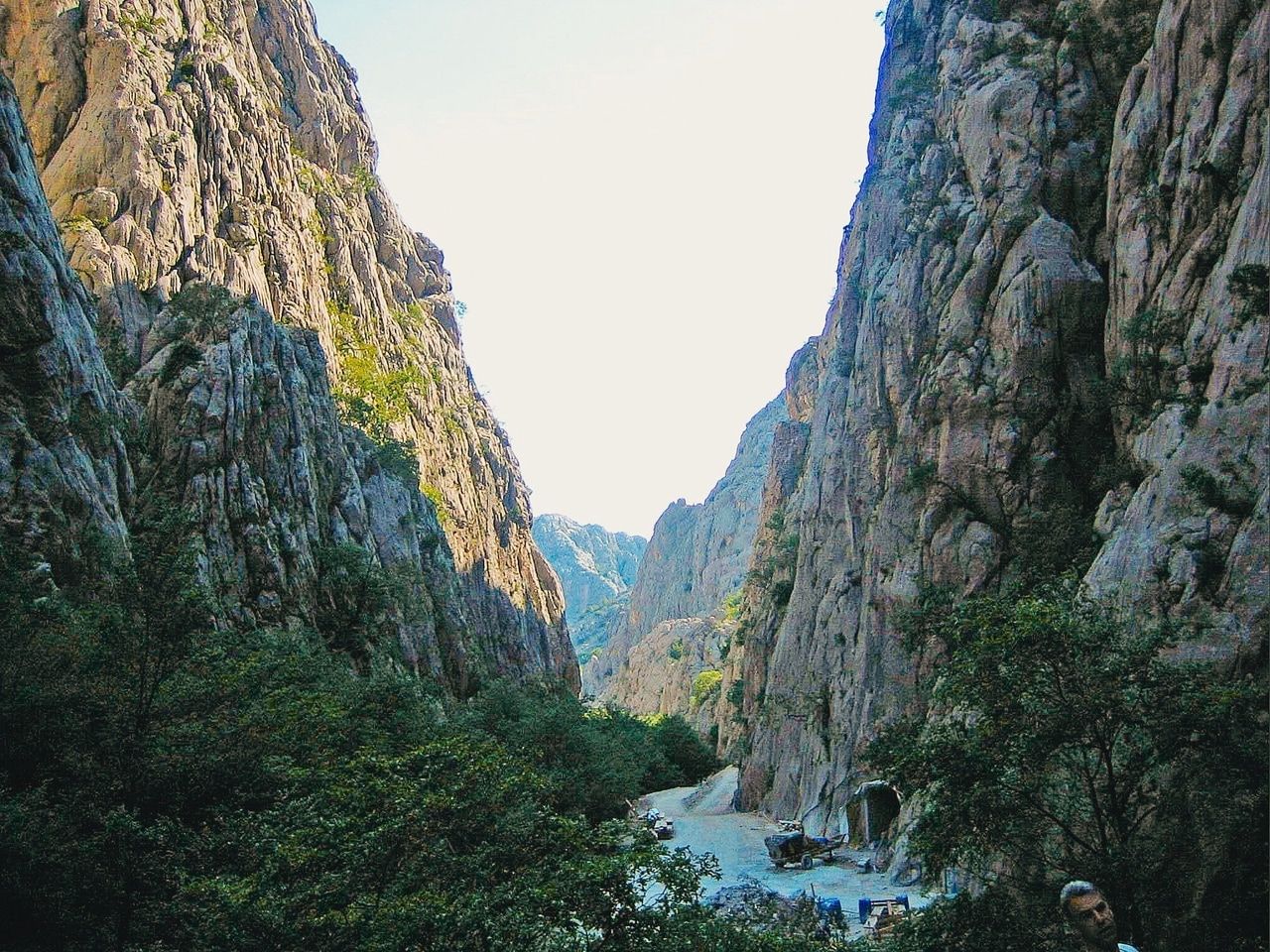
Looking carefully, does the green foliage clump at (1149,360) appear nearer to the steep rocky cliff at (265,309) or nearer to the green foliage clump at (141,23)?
the steep rocky cliff at (265,309)

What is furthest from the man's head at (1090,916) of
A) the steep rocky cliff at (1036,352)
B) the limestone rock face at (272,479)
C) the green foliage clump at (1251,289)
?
the limestone rock face at (272,479)

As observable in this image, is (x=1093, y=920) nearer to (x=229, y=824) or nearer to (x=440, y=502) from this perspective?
(x=229, y=824)

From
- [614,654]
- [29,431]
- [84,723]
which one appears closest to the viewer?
[84,723]

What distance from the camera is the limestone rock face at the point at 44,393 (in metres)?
20.1

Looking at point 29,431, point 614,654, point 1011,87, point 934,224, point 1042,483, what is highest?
point 1011,87

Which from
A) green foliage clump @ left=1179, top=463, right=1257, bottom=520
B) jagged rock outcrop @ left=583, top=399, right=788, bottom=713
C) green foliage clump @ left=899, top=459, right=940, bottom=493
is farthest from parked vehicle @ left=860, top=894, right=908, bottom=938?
jagged rock outcrop @ left=583, top=399, right=788, bottom=713

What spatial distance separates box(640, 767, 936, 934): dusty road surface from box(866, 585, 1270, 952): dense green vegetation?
1.41 meters

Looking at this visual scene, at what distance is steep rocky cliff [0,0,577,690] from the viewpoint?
32438 mm

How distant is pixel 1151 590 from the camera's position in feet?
55.3

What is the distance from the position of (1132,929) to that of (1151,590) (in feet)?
26.5

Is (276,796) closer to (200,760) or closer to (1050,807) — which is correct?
(200,760)

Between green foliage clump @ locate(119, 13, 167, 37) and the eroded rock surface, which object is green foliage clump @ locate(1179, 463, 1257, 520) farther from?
the eroded rock surface

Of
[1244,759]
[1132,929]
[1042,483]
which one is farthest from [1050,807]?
[1042,483]

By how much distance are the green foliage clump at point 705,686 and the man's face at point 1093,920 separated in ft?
289
